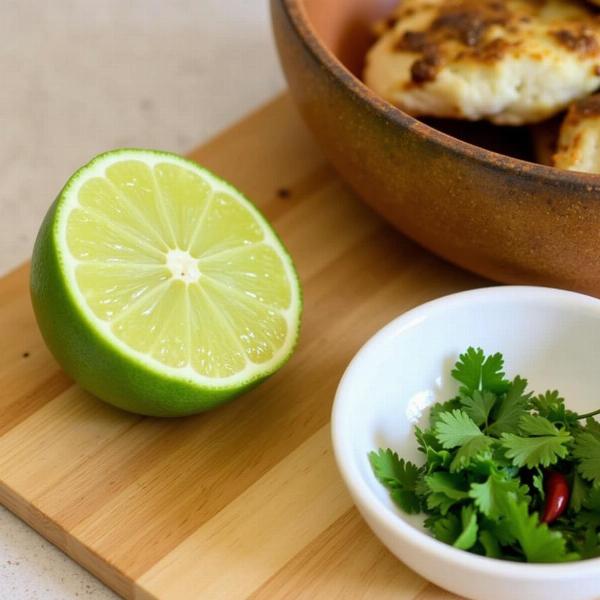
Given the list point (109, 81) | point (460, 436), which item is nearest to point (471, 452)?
point (460, 436)

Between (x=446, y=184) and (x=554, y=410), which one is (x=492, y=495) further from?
(x=446, y=184)

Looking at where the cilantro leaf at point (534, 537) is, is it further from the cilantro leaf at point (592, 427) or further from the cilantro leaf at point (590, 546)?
the cilantro leaf at point (592, 427)

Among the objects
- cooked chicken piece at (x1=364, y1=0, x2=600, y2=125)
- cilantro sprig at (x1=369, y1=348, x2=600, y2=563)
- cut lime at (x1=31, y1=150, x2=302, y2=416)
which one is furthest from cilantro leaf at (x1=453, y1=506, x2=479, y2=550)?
cooked chicken piece at (x1=364, y1=0, x2=600, y2=125)

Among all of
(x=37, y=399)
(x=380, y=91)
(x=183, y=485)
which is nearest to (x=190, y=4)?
(x=380, y=91)

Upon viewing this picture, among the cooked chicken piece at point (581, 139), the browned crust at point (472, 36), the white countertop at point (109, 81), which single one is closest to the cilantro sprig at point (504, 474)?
the cooked chicken piece at point (581, 139)

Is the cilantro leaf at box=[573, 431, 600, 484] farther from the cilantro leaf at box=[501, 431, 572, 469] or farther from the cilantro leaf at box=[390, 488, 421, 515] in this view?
the cilantro leaf at box=[390, 488, 421, 515]

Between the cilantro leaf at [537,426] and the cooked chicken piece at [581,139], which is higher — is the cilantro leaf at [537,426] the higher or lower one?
the lower one

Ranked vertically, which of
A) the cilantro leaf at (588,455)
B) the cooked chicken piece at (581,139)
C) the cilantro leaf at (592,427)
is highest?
the cooked chicken piece at (581,139)
